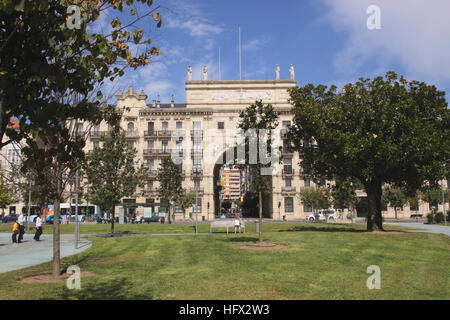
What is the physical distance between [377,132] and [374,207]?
6192 millimetres

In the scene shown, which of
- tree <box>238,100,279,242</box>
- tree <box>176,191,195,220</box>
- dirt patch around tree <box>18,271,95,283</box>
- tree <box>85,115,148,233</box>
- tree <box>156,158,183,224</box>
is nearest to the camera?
dirt patch around tree <box>18,271,95,283</box>

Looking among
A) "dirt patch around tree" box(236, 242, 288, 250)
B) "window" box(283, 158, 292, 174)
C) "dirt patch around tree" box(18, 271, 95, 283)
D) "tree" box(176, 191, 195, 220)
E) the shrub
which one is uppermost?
"window" box(283, 158, 292, 174)

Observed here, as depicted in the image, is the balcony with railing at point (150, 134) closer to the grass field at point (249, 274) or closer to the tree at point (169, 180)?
the tree at point (169, 180)

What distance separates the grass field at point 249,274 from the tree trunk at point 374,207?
9.20 m

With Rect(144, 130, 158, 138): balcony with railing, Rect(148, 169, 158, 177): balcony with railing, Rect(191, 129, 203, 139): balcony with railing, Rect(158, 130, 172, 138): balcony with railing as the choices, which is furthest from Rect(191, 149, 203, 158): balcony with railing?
Rect(144, 130, 158, 138): balcony with railing

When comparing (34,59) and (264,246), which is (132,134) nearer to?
(264,246)

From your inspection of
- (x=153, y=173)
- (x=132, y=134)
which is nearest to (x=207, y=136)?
(x=153, y=173)

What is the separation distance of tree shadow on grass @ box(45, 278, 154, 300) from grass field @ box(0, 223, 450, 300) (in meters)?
0.02

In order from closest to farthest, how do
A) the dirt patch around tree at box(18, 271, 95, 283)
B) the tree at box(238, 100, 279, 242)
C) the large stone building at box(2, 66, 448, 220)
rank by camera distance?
1. the dirt patch around tree at box(18, 271, 95, 283)
2. the tree at box(238, 100, 279, 242)
3. the large stone building at box(2, 66, 448, 220)

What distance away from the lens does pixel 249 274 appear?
1101cm

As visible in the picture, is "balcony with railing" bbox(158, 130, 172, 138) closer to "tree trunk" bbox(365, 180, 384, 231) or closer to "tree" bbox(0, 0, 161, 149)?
"tree trunk" bbox(365, 180, 384, 231)

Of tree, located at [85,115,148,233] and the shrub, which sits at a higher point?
tree, located at [85,115,148,233]

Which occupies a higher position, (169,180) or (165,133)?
(165,133)

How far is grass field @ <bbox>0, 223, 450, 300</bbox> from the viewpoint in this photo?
28.8 ft
